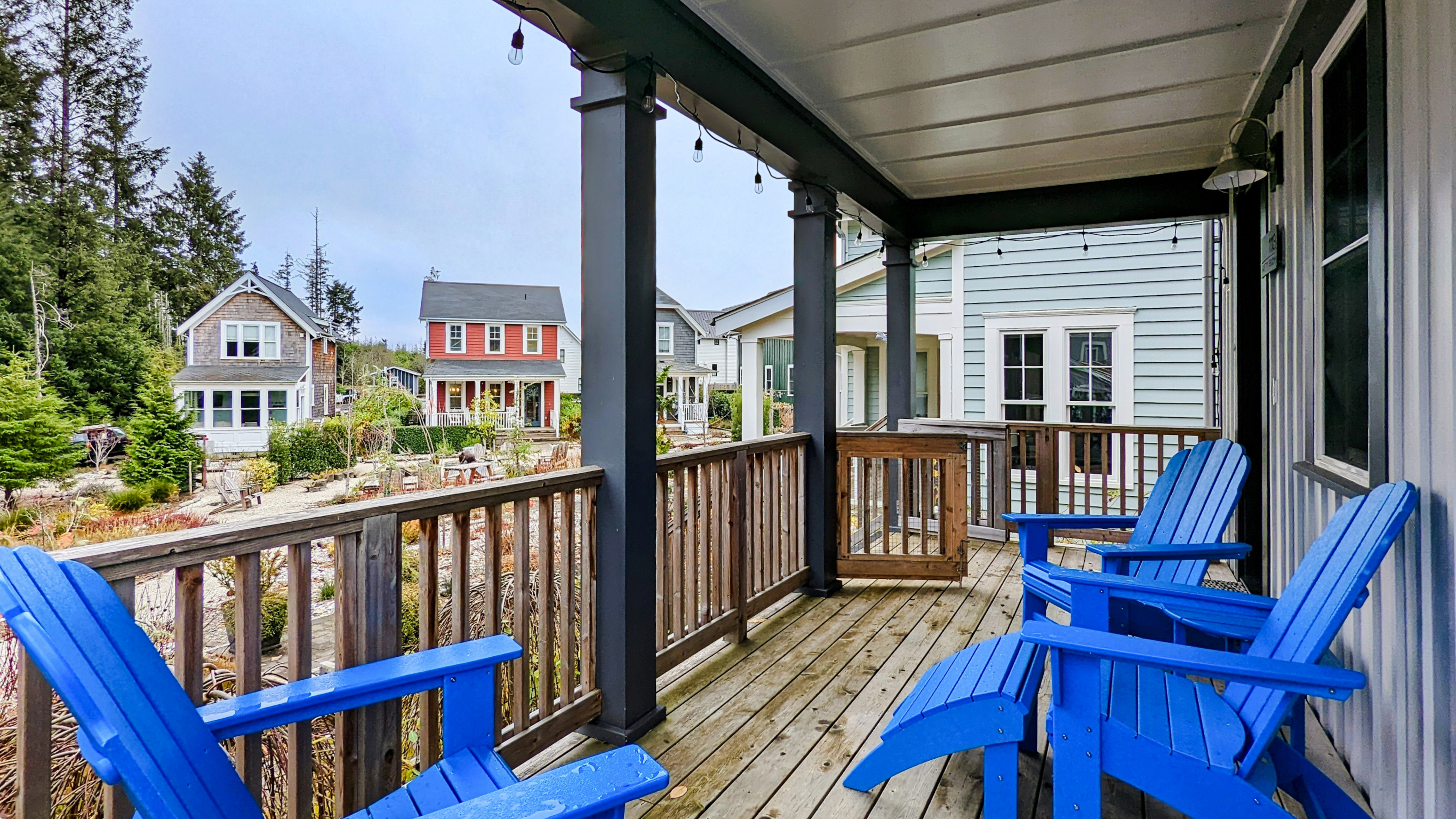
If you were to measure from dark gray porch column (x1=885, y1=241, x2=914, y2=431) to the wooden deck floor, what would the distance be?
1680 millimetres

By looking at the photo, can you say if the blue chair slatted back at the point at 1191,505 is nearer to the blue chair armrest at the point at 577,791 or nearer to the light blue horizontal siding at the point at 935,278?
the blue chair armrest at the point at 577,791

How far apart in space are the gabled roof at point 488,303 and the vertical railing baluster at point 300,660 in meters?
10.2

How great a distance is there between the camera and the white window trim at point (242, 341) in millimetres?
6191

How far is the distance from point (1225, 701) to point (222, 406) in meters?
7.38

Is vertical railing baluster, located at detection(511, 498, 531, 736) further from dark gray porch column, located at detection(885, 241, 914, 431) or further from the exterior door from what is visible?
the exterior door

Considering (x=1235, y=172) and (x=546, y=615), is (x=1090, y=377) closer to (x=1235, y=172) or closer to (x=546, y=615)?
(x=1235, y=172)

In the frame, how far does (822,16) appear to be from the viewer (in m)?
2.50

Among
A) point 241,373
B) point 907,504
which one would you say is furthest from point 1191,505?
point 241,373

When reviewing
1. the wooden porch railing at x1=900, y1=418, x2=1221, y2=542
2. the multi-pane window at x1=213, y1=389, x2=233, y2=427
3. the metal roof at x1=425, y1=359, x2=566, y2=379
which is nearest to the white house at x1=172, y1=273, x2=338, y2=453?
the multi-pane window at x1=213, y1=389, x2=233, y2=427

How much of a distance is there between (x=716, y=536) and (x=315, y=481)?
5.09 metres

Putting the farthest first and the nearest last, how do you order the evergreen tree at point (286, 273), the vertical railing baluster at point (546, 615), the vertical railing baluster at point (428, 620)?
the evergreen tree at point (286, 273), the vertical railing baluster at point (546, 615), the vertical railing baluster at point (428, 620)

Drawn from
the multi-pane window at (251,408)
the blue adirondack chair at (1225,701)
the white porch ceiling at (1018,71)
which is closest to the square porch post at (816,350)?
the white porch ceiling at (1018,71)

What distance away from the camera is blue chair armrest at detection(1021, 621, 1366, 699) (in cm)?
131

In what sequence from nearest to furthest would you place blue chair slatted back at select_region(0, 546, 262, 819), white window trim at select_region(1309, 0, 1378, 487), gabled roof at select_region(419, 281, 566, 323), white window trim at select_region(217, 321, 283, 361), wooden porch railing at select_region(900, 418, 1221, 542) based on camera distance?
blue chair slatted back at select_region(0, 546, 262, 819)
white window trim at select_region(1309, 0, 1378, 487)
wooden porch railing at select_region(900, 418, 1221, 542)
white window trim at select_region(217, 321, 283, 361)
gabled roof at select_region(419, 281, 566, 323)
